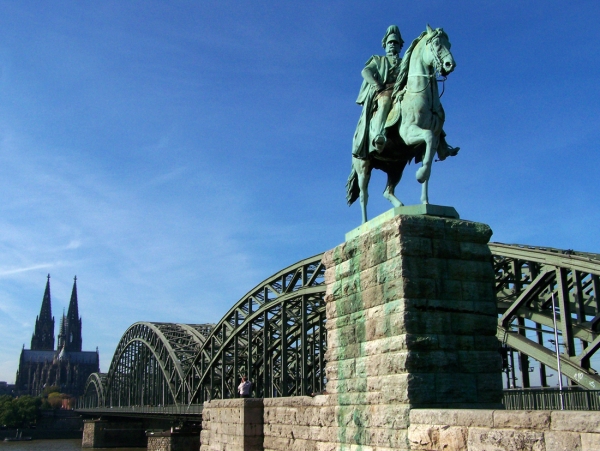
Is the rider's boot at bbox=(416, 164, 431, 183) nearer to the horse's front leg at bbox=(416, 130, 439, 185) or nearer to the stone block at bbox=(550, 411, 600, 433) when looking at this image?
the horse's front leg at bbox=(416, 130, 439, 185)

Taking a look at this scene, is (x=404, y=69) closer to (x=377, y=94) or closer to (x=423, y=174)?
(x=377, y=94)

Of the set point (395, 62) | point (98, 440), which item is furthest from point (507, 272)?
point (98, 440)

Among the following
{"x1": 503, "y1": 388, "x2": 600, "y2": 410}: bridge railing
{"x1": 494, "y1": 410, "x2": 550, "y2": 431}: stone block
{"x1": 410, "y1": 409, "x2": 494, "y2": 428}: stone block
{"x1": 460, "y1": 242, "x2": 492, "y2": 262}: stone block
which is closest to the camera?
{"x1": 494, "y1": 410, "x2": 550, "y2": 431}: stone block

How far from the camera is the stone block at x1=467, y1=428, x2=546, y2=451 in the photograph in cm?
636

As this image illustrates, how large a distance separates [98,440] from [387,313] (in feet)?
276

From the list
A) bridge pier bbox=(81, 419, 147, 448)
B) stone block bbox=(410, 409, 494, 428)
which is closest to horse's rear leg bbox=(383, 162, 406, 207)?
stone block bbox=(410, 409, 494, 428)

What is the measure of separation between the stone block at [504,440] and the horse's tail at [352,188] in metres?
6.07

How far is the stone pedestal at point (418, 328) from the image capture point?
869 cm

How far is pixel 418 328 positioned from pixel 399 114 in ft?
12.5

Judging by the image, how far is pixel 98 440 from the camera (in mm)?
84062

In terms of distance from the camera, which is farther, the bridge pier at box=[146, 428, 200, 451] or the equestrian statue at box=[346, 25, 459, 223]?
the bridge pier at box=[146, 428, 200, 451]

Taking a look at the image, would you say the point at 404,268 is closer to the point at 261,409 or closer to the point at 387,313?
the point at 387,313

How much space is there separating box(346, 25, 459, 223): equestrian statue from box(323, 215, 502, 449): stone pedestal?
0.96 meters

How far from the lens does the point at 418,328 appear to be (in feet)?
29.0
